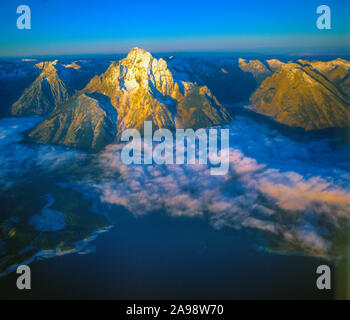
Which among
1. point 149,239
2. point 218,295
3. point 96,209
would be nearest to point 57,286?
point 149,239

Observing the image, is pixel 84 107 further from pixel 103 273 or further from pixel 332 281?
pixel 332 281

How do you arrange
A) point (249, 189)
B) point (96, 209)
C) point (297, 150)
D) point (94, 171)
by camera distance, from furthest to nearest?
point (297, 150), point (94, 171), point (249, 189), point (96, 209)

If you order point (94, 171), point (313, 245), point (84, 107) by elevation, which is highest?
point (84, 107)

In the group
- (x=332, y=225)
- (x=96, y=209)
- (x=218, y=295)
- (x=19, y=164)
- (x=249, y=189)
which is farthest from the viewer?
(x=19, y=164)

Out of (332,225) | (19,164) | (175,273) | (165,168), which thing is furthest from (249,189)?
(19,164)

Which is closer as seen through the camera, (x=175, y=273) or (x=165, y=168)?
(x=175, y=273)

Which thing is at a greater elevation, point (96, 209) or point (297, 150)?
point (297, 150)
